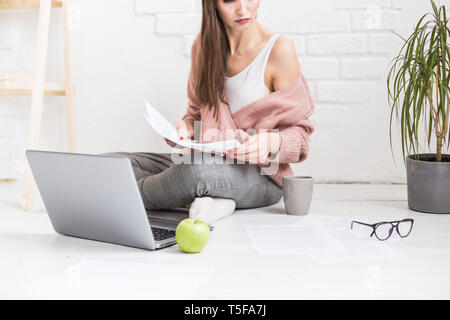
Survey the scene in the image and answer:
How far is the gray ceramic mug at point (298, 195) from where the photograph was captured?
1541 mm

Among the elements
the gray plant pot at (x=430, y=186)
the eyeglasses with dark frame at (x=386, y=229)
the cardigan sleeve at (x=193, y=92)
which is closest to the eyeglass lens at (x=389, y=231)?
the eyeglasses with dark frame at (x=386, y=229)

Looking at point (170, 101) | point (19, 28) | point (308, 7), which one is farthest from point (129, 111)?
point (308, 7)

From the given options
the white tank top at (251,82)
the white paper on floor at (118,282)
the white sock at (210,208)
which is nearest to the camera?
the white paper on floor at (118,282)

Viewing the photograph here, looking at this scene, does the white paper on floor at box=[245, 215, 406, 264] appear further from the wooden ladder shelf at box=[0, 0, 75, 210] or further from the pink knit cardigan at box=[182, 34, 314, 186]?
the wooden ladder shelf at box=[0, 0, 75, 210]

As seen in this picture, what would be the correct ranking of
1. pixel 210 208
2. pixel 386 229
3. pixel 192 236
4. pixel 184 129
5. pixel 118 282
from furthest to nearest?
pixel 184 129 < pixel 210 208 < pixel 386 229 < pixel 192 236 < pixel 118 282

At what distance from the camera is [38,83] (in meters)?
1.75

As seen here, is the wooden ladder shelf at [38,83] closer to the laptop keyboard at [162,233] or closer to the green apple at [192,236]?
the laptop keyboard at [162,233]

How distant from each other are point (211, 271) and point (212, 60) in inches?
34.0

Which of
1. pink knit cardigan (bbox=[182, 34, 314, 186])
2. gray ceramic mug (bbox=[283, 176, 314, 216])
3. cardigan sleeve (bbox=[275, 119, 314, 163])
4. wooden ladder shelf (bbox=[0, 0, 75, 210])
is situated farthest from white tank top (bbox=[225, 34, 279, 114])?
wooden ladder shelf (bbox=[0, 0, 75, 210])

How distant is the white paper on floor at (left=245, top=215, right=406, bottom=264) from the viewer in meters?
1.13

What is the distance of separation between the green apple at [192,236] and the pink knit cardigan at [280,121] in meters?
0.50

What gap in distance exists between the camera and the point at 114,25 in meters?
2.19

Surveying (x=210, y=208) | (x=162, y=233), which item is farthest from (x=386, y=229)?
(x=162, y=233)

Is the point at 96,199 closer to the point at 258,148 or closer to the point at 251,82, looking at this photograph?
the point at 258,148
